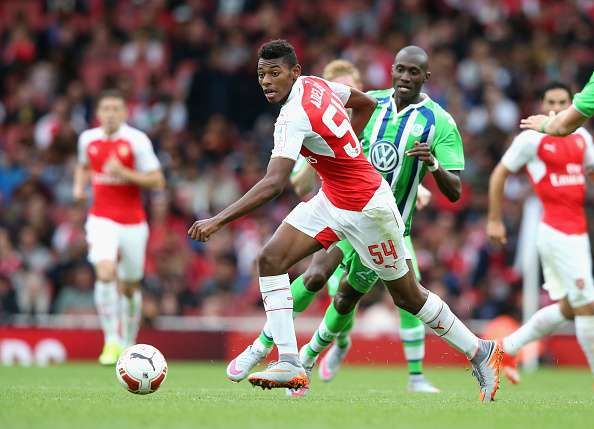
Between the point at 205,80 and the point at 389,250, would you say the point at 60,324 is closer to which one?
the point at 205,80

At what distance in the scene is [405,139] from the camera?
30.2ft

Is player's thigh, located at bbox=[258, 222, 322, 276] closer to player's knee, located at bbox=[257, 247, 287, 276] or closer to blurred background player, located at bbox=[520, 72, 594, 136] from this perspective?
player's knee, located at bbox=[257, 247, 287, 276]

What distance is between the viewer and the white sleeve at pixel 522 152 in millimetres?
10812

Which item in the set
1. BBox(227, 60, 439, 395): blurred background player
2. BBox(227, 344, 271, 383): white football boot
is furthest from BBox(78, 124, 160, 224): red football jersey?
BBox(227, 344, 271, 383): white football boot

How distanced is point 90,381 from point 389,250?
150 inches

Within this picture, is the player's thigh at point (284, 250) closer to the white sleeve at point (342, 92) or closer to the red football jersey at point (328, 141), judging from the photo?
the red football jersey at point (328, 141)

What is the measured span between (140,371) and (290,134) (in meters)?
1.93

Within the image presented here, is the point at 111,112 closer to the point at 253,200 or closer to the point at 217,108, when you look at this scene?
the point at 253,200

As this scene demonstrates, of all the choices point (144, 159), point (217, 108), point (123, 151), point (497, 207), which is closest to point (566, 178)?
point (497, 207)

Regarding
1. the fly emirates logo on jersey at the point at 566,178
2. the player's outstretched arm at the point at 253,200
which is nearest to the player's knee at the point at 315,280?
the player's outstretched arm at the point at 253,200

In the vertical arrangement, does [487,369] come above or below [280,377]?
below

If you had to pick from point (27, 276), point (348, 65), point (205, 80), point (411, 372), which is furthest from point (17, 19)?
point (411, 372)

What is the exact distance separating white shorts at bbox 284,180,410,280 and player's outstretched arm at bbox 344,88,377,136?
0.82 meters

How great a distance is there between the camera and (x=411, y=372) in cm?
1027
